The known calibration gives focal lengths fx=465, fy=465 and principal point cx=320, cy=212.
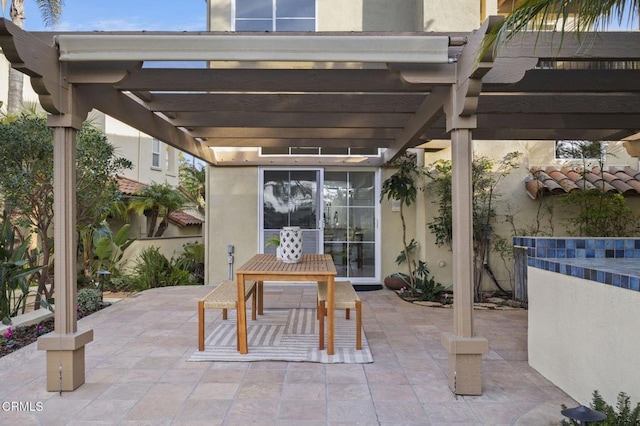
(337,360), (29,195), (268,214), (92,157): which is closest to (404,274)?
(268,214)

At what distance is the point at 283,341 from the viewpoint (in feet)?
17.3

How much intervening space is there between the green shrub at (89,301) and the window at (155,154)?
1044cm

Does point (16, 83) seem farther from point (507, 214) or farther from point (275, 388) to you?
point (507, 214)

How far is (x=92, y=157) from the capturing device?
6793mm

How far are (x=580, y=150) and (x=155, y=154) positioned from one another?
14.1 meters

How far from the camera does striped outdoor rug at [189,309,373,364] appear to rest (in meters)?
4.67

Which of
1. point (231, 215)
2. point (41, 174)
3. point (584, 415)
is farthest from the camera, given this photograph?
point (231, 215)

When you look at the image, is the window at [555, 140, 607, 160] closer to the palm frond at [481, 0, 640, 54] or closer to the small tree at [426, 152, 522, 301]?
the small tree at [426, 152, 522, 301]

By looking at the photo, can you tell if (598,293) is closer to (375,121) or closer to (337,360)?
(337,360)

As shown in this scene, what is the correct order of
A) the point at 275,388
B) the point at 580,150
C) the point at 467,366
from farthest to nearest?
the point at 580,150 < the point at 275,388 < the point at 467,366

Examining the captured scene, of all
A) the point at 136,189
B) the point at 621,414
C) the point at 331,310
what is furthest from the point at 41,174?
the point at 621,414

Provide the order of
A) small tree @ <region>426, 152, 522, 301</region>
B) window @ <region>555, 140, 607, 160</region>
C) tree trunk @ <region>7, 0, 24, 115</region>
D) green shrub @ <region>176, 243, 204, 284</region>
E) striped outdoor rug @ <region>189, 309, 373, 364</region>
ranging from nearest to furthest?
striped outdoor rug @ <region>189, 309, 373, 364</region> < window @ <region>555, 140, 607, 160</region> < small tree @ <region>426, 152, 522, 301</region> < green shrub @ <region>176, 243, 204, 284</region> < tree trunk @ <region>7, 0, 24, 115</region>

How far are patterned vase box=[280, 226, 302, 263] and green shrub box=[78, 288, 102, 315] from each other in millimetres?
3425

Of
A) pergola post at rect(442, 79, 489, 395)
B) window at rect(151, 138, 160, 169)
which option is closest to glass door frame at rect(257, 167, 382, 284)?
Answer: pergola post at rect(442, 79, 489, 395)
